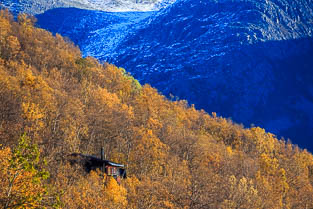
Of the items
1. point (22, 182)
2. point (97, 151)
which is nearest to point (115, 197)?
point (22, 182)

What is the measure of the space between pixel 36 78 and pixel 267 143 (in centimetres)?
10382

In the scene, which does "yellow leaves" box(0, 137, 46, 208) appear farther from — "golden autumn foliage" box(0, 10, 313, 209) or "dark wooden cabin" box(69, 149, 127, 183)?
"dark wooden cabin" box(69, 149, 127, 183)

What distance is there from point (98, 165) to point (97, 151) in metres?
17.0

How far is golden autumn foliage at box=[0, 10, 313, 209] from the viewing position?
38.3m

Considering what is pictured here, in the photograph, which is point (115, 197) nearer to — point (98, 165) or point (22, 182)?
point (98, 165)

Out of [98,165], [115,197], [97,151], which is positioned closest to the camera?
[115,197]

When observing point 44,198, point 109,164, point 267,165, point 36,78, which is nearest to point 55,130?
point 109,164

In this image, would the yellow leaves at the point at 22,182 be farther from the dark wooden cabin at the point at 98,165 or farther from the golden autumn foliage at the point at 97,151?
the dark wooden cabin at the point at 98,165

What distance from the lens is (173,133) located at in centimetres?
10081

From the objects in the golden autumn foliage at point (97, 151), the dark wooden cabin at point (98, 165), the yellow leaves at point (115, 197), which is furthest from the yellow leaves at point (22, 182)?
the dark wooden cabin at point (98, 165)

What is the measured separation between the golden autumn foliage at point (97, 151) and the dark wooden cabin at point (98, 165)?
1.82 m

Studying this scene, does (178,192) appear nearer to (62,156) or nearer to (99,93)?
(62,156)

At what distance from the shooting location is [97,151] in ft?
256

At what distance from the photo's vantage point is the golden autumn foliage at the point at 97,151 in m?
38.3
